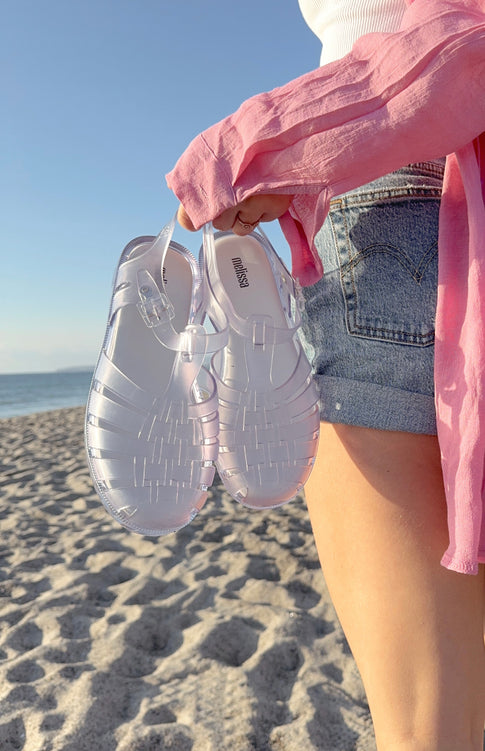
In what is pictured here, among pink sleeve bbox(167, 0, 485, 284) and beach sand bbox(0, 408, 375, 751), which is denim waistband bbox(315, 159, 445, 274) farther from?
beach sand bbox(0, 408, 375, 751)

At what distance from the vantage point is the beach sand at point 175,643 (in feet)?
5.82

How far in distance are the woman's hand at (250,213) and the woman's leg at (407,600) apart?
0.33 m

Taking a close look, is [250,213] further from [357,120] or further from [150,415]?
[150,415]

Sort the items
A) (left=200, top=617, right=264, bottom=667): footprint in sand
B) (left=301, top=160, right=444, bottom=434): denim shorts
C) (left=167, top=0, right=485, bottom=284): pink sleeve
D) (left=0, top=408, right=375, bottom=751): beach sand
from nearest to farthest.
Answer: (left=167, top=0, right=485, bottom=284): pink sleeve, (left=301, top=160, right=444, bottom=434): denim shorts, (left=0, top=408, right=375, bottom=751): beach sand, (left=200, top=617, right=264, bottom=667): footprint in sand

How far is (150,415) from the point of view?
2.75 feet

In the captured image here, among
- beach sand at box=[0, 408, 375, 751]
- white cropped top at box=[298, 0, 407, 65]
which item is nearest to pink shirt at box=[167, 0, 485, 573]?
white cropped top at box=[298, 0, 407, 65]

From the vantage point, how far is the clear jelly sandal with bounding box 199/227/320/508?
0.85 m

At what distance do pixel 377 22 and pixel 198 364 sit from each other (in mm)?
594

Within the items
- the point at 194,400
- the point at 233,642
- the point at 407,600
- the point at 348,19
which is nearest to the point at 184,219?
the point at 194,400

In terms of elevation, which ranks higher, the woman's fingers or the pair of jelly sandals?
the woman's fingers

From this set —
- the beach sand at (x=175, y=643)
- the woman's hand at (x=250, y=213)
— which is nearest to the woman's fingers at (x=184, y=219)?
the woman's hand at (x=250, y=213)

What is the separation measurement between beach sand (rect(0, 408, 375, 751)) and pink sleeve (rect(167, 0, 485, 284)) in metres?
1.66

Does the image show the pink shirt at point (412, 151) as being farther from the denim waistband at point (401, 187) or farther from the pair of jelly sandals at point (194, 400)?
the pair of jelly sandals at point (194, 400)

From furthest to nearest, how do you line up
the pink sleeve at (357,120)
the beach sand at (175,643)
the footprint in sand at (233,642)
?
the footprint in sand at (233,642) < the beach sand at (175,643) < the pink sleeve at (357,120)
